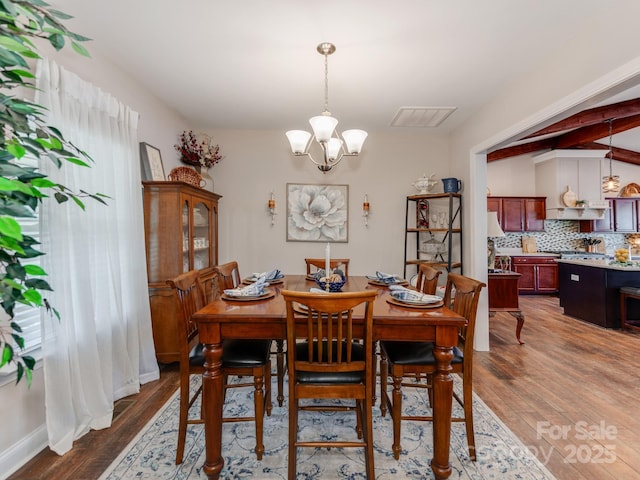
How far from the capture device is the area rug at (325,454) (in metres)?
1.66

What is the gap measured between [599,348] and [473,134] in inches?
107

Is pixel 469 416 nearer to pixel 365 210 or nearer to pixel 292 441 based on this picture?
pixel 292 441

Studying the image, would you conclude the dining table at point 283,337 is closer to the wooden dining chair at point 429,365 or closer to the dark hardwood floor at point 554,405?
the wooden dining chair at point 429,365

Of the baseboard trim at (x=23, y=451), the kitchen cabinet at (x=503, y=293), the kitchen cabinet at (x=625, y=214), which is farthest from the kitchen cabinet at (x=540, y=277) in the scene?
the baseboard trim at (x=23, y=451)

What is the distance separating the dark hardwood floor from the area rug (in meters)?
0.11

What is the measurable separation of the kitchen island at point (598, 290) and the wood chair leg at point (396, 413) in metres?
4.09

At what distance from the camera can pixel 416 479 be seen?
1.62 m

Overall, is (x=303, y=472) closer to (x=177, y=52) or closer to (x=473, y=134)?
(x=177, y=52)

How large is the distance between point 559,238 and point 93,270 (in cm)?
817

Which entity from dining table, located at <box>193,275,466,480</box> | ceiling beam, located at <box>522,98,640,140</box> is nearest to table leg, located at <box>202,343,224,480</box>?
dining table, located at <box>193,275,466,480</box>

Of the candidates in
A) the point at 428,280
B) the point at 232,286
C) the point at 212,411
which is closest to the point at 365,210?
the point at 428,280

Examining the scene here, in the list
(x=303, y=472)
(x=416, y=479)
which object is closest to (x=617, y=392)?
(x=416, y=479)

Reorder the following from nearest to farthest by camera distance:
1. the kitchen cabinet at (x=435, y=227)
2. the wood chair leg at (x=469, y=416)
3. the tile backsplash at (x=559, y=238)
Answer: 1. the wood chair leg at (x=469, y=416)
2. the kitchen cabinet at (x=435, y=227)
3. the tile backsplash at (x=559, y=238)

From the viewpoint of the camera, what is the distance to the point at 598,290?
14.0ft
